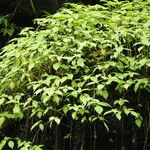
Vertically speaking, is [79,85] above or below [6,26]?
above

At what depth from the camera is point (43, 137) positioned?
3.14 meters

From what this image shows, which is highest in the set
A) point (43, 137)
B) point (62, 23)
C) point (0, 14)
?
point (62, 23)

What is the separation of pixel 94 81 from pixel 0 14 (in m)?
3.03

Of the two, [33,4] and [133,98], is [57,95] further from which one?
[33,4]

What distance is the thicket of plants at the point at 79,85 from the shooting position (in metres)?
2.88

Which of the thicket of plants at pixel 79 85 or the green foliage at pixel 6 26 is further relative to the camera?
the green foliage at pixel 6 26

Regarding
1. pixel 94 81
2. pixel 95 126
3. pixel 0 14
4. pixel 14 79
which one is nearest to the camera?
pixel 94 81

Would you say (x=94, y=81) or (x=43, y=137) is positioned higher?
(x=94, y=81)

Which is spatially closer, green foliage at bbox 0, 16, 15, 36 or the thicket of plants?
the thicket of plants

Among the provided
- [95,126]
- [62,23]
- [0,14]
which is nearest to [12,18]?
[0,14]

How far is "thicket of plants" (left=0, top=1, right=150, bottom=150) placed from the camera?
9.43 feet

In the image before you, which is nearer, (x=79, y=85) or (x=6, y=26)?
(x=79, y=85)

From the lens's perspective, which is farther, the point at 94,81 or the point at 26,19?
the point at 26,19

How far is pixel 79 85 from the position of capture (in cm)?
291
